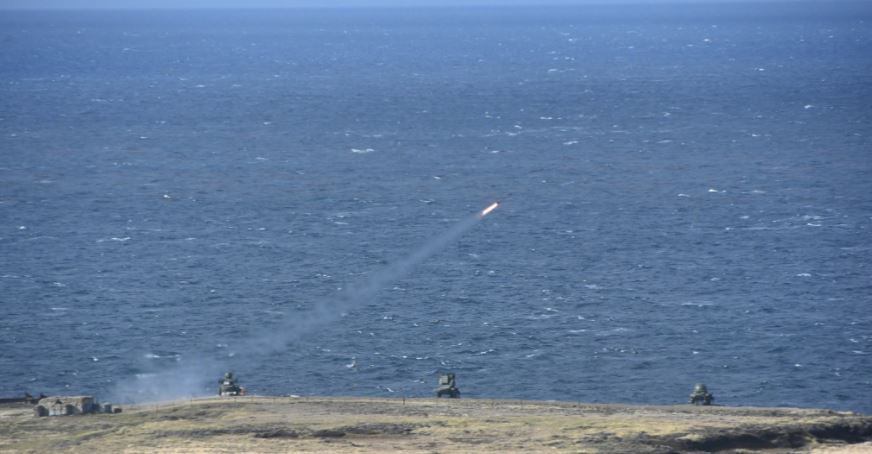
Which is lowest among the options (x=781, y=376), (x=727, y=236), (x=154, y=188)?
(x=781, y=376)

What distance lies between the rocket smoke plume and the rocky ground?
20.6 metres

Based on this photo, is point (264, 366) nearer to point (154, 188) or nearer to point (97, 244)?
point (97, 244)

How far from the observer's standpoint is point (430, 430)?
227 feet

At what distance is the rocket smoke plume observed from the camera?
96.4 meters

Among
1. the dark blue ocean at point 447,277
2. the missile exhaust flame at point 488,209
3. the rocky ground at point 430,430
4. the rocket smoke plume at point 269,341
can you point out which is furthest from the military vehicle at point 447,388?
the missile exhaust flame at point 488,209

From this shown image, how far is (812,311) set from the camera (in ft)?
371

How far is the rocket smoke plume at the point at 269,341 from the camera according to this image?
316ft

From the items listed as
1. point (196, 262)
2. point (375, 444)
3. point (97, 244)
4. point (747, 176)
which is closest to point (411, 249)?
point (196, 262)

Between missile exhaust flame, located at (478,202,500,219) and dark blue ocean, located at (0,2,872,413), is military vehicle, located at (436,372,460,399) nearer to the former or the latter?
dark blue ocean, located at (0,2,872,413)

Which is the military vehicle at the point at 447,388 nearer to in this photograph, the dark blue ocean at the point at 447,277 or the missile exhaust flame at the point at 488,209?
the dark blue ocean at the point at 447,277

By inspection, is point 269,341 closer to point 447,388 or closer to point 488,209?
point 447,388

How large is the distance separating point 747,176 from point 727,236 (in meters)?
34.0

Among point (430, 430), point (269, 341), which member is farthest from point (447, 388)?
point (269, 341)

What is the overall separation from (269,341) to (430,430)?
40639 millimetres
